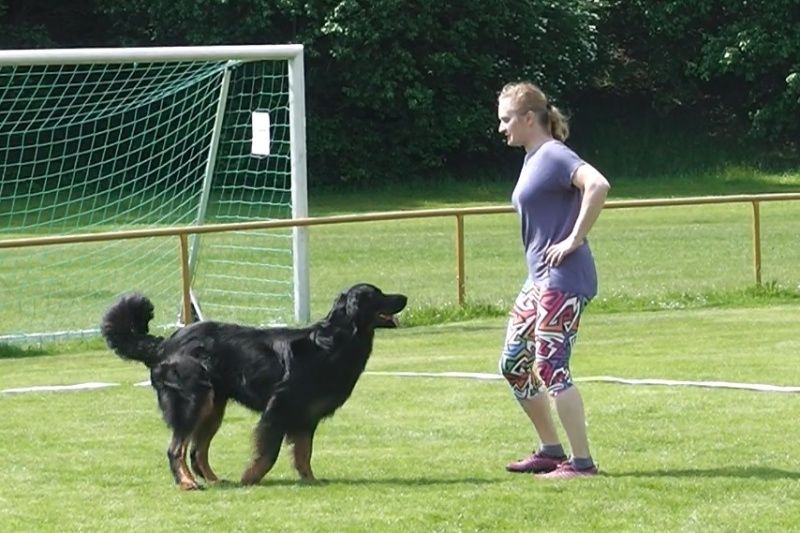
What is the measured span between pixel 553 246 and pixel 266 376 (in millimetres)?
1646

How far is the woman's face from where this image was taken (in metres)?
8.33

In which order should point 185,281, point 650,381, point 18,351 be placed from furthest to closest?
point 185,281 → point 18,351 → point 650,381

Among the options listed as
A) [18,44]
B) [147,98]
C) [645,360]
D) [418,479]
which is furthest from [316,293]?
[18,44]

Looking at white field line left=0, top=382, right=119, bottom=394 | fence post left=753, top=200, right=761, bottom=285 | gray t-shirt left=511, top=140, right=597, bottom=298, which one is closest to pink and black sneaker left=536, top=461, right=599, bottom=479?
gray t-shirt left=511, top=140, right=597, bottom=298

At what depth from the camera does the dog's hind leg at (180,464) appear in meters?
8.51

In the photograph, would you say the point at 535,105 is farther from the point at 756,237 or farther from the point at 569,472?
the point at 756,237

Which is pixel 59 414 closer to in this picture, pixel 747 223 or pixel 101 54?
pixel 101 54

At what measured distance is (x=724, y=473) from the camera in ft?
28.1

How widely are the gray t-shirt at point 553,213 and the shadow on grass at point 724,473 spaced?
1.00 metres

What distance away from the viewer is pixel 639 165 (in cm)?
4406

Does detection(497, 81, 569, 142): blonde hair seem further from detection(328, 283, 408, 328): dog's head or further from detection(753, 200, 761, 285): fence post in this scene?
detection(753, 200, 761, 285): fence post

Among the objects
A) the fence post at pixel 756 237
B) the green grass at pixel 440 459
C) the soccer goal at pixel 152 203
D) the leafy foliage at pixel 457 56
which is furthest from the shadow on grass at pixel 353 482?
the leafy foliage at pixel 457 56

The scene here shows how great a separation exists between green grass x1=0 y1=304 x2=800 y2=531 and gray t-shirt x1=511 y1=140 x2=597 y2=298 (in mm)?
1009

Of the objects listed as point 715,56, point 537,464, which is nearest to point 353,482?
point 537,464
